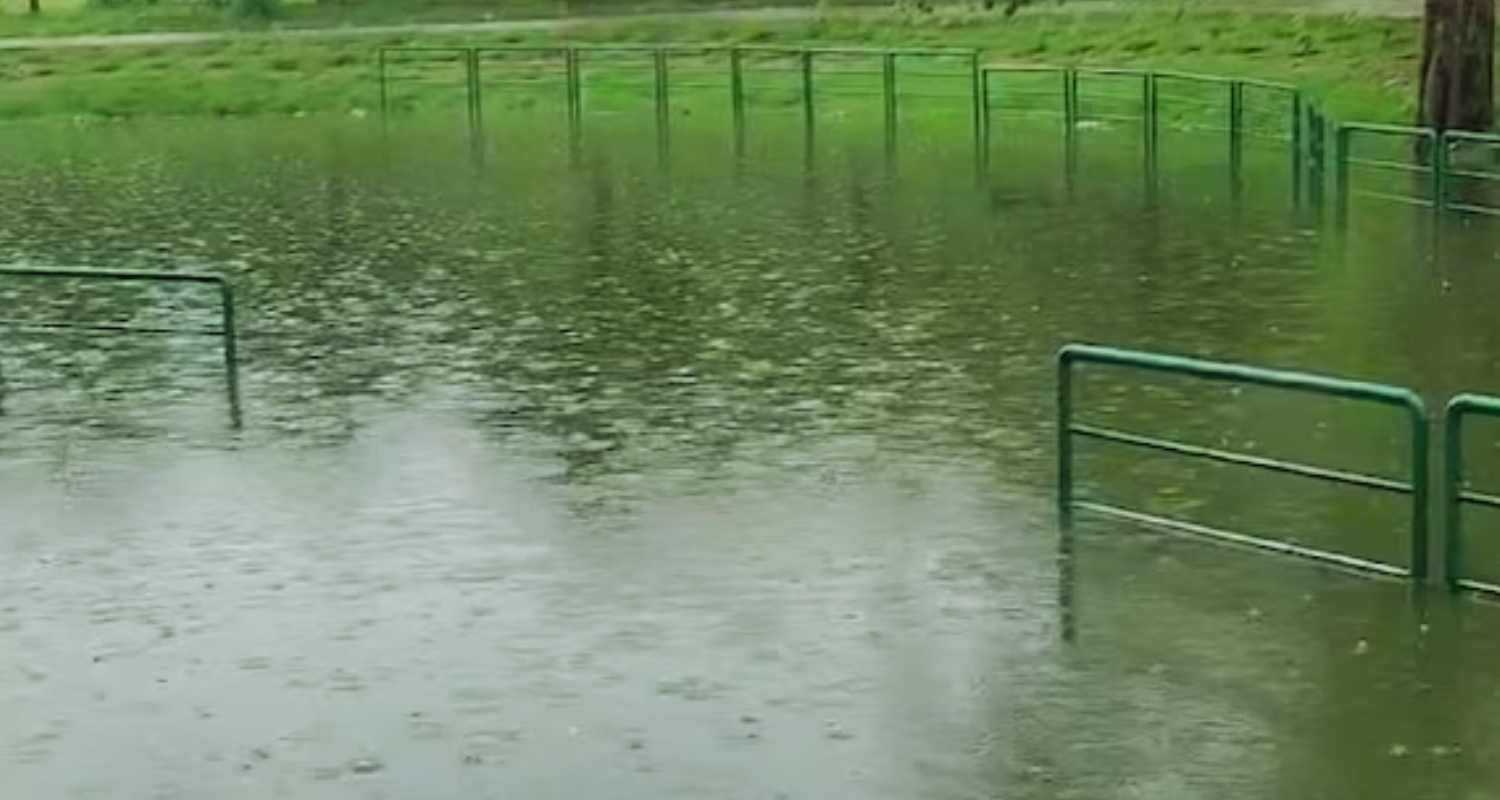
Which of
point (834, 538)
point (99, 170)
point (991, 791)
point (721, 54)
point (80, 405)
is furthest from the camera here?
point (721, 54)

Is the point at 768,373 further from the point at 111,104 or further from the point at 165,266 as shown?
the point at 111,104

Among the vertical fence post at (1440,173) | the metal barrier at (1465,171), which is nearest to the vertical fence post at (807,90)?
the metal barrier at (1465,171)

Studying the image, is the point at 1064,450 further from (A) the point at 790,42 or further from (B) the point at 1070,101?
(A) the point at 790,42

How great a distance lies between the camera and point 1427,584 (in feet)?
39.8

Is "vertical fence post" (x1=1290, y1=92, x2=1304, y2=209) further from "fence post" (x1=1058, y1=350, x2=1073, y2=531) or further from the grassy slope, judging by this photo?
Answer: "fence post" (x1=1058, y1=350, x2=1073, y2=531)

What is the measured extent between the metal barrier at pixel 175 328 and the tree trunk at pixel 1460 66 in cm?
1487

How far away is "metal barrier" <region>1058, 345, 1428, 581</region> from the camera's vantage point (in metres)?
11.7

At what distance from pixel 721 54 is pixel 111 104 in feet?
33.5

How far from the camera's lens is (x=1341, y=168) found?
26062mm

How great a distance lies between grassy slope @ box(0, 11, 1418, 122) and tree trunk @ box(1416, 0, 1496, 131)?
5327 millimetres

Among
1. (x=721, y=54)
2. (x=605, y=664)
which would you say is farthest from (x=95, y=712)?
(x=721, y=54)

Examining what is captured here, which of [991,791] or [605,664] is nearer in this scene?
[991,791]

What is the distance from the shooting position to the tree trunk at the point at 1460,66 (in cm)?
2970

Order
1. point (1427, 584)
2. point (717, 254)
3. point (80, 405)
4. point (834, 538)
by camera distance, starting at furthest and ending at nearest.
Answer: point (717, 254) → point (80, 405) → point (834, 538) → point (1427, 584)
